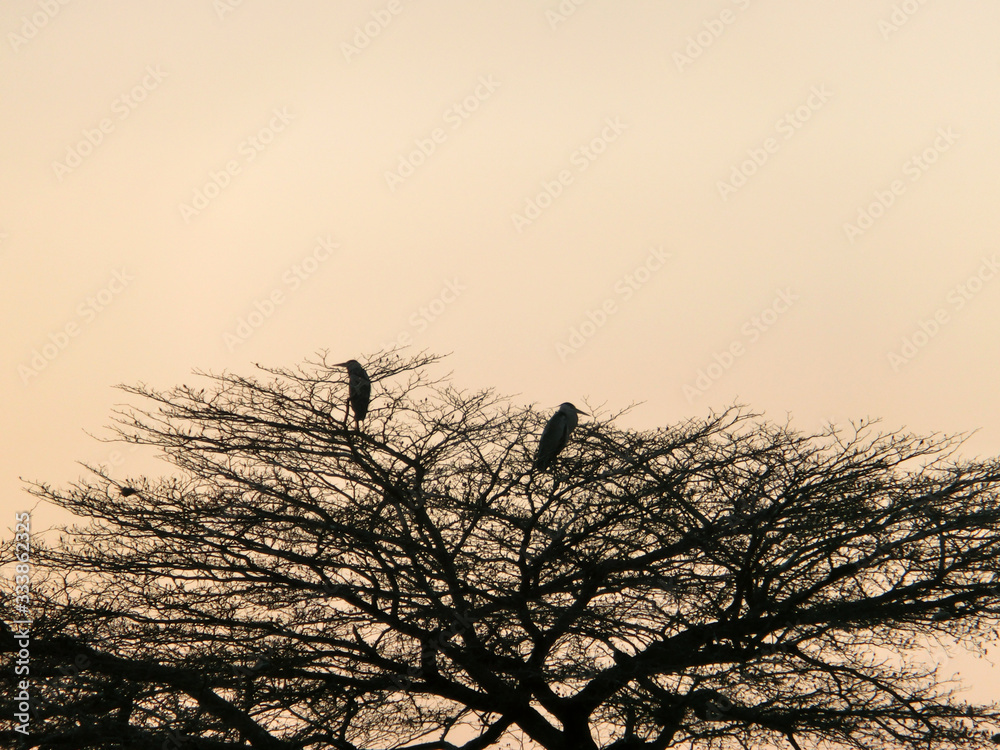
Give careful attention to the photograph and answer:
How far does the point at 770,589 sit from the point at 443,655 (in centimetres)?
362

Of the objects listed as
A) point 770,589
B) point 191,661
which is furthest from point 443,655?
point 770,589

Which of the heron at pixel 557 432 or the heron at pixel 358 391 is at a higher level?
the heron at pixel 358 391

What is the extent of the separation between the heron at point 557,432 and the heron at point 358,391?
1.96 metres

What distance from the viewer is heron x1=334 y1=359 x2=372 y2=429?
10555mm

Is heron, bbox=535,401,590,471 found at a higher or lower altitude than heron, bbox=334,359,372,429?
lower

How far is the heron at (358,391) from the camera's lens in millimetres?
10555

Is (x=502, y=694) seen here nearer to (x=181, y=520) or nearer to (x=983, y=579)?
(x=181, y=520)

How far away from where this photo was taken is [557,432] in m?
12.1

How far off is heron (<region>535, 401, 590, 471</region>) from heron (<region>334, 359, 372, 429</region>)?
6.45 feet

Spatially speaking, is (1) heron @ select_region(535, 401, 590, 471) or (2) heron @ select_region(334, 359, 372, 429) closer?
(2) heron @ select_region(334, 359, 372, 429)

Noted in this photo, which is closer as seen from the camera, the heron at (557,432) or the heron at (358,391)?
the heron at (358,391)

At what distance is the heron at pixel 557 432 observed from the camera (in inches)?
453
